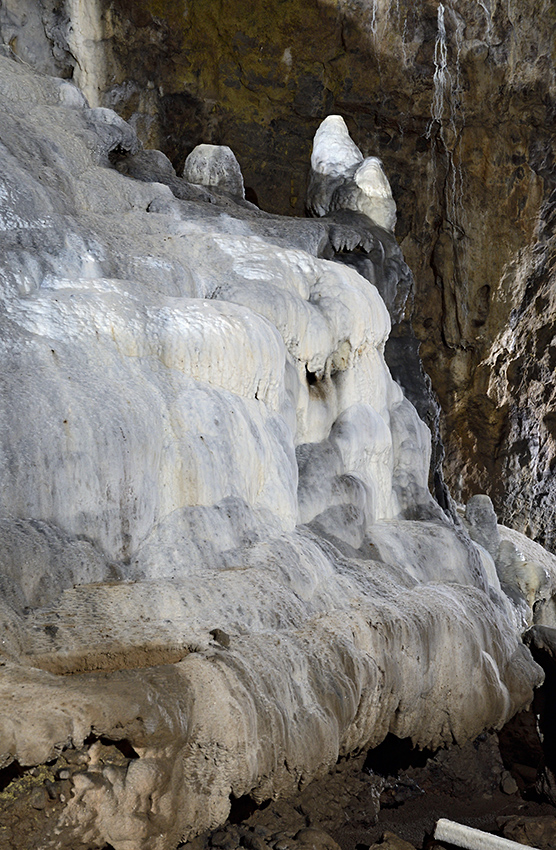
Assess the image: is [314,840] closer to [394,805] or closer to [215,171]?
[394,805]

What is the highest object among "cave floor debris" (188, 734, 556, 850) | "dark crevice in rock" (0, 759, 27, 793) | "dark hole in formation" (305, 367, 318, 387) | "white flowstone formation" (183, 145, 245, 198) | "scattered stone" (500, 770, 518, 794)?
"white flowstone formation" (183, 145, 245, 198)

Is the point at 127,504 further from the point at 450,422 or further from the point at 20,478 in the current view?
the point at 450,422

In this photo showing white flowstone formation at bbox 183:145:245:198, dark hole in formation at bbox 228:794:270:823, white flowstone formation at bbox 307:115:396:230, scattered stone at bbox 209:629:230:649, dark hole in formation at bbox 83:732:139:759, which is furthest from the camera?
white flowstone formation at bbox 307:115:396:230

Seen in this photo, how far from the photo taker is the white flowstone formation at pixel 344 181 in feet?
29.4

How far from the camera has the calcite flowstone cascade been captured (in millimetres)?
2518

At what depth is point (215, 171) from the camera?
28.3ft

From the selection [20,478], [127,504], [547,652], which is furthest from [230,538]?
[547,652]

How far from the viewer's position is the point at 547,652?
5.83 meters

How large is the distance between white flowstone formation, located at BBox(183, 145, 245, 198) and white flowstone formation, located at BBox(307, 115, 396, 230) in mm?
1211

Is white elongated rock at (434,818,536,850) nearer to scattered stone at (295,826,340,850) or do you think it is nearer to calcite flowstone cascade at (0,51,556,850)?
calcite flowstone cascade at (0,51,556,850)

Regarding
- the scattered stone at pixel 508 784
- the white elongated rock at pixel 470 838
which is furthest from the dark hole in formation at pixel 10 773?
the scattered stone at pixel 508 784

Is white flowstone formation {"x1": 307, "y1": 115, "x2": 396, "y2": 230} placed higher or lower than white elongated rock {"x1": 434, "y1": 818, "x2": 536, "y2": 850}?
higher

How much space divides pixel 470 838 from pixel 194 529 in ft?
6.52

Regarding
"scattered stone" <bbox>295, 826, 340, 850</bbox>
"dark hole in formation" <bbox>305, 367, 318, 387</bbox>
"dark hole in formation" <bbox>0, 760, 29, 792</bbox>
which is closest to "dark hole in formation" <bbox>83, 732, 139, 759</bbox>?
"dark hole in formation" <bbox>0, 760, 29, 792</bbox>
